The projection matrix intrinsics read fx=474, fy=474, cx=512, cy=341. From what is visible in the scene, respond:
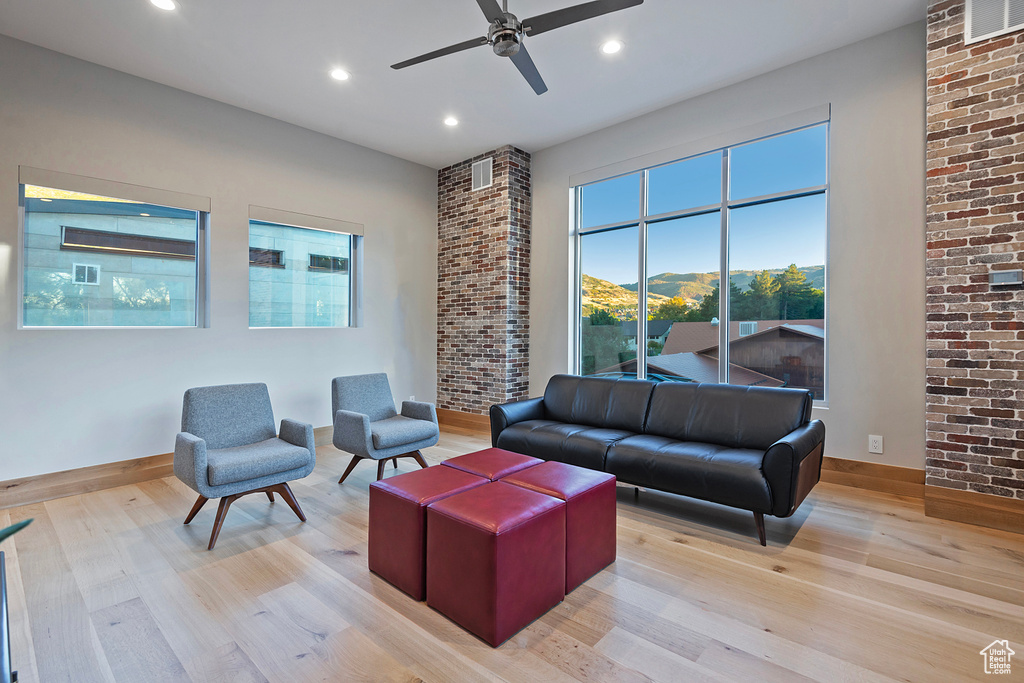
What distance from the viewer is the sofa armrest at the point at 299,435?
326cm

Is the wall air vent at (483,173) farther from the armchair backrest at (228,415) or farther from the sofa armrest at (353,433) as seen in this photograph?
→ the armchair backrest at (228,415)

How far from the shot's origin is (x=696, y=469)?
297cm

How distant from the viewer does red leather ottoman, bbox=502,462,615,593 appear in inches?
91.0

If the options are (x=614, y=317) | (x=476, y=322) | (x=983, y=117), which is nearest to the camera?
(x=983, y=117)

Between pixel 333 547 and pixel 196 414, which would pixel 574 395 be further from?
pixel 196 414

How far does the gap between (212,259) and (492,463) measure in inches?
135

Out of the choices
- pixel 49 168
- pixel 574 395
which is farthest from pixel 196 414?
pixel 574 395

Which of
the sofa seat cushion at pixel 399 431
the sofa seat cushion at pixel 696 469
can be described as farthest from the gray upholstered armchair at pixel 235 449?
the sofa seat cushion at pixel 696 469

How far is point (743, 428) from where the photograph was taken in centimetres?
341

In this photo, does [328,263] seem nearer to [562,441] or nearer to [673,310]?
[562,441]

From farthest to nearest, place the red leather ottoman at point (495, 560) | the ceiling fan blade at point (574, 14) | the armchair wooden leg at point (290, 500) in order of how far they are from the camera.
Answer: the armchair wooden leg at point (290, 500) → the ceiling fan blade at point (574, 14) → the red leather ottoman at point (495, 560)

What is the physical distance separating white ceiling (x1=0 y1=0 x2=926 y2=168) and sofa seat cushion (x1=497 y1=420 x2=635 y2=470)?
299 cm

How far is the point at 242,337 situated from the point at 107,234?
1317mm

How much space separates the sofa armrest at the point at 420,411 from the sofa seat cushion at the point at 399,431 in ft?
0.21
